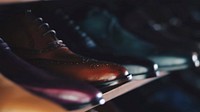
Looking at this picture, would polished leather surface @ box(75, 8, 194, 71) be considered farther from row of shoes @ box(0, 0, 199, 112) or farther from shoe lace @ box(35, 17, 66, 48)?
shoe lace @ box(35, 17, 66, 48)

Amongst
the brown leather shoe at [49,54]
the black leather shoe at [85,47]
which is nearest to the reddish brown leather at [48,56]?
the brown leather shoe at [49,54]

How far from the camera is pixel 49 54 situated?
55 cm

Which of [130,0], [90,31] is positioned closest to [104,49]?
[90,31]

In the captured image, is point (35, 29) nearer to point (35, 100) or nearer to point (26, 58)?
point (26, 58)

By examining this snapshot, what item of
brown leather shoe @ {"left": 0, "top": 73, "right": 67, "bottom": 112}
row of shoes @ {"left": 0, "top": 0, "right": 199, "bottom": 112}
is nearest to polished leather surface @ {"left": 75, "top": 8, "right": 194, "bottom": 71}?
row of shoes @ {"left": 0, "top": 0, "right": 199, "bottom": 112}

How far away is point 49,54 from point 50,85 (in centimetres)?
11

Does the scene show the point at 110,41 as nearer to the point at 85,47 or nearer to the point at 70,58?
the point at 85,47

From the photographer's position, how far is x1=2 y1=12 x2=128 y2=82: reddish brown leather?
53cm

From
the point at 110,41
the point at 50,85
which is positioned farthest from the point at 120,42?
the point at 50,85

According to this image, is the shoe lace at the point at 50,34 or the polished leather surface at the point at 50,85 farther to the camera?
the shoe lace at the point at 50,34

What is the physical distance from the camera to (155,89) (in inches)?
42.4

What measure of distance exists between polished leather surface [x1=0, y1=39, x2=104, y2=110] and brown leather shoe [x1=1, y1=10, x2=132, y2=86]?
0.04m

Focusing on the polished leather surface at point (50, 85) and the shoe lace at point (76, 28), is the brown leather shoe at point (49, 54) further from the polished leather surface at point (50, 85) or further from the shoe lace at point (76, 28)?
the shoe lace at point (76, 28)

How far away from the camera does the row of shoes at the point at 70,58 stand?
17.5 inches
